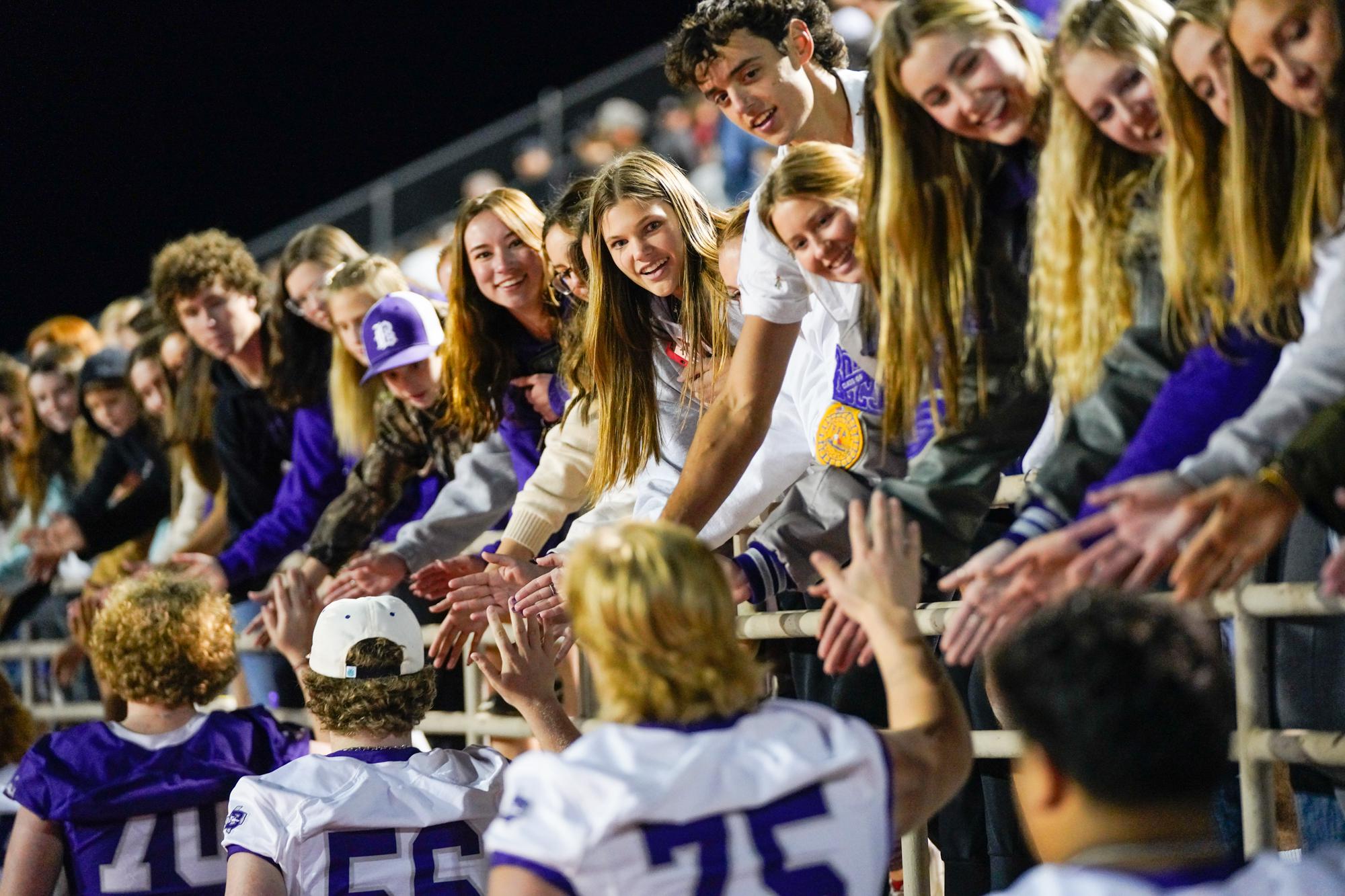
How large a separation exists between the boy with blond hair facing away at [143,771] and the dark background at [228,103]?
1540 cm

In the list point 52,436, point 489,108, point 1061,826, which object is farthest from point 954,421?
point 489,108

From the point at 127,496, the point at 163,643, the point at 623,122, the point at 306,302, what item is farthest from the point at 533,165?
the point at 163,643

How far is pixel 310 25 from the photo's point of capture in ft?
63.6

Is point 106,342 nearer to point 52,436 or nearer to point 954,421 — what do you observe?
point 52,436

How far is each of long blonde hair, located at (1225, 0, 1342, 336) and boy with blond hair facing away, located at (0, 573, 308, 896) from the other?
225 centimetres

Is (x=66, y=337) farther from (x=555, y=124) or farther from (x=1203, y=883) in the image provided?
(x=1203, y=883)

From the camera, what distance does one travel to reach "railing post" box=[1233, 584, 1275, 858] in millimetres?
2539

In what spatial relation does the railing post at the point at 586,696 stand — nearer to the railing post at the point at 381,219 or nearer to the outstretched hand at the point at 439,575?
the outstretched hand at the point at 439,575

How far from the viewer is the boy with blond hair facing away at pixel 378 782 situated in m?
2.87

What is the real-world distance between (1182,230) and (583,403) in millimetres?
1760

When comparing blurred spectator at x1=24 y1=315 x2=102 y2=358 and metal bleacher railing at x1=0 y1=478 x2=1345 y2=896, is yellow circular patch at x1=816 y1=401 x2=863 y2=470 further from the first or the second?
blurred spectator at x1=24 y1=315 x2=102 y2=358

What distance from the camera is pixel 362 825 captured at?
2.88m

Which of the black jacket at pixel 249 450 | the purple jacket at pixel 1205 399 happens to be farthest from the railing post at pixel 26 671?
the purple jacket at pixel 1205 399

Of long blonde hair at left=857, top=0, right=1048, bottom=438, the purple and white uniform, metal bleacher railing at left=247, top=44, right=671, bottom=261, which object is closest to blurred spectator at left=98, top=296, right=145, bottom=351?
the purple and white uniform
